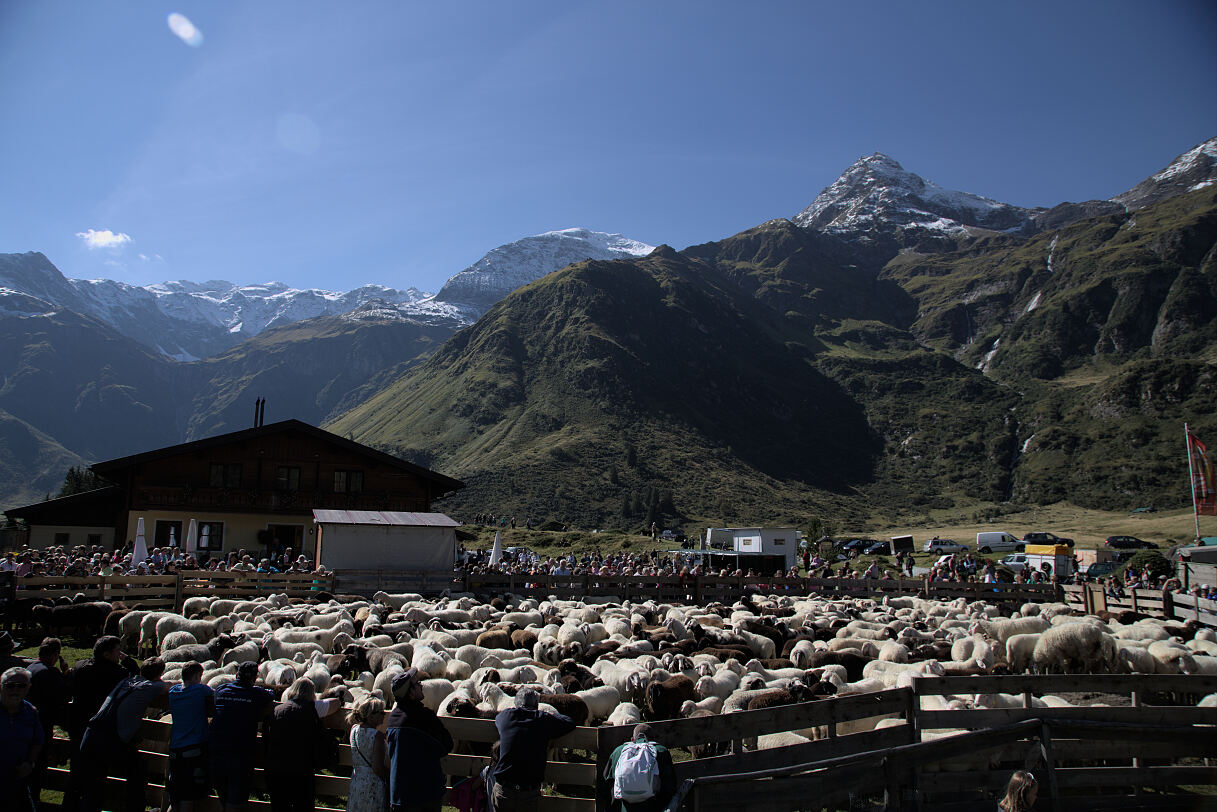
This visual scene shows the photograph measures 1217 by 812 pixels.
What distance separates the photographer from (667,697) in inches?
447

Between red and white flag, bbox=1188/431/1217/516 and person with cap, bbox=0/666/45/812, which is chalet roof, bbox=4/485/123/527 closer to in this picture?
person with cap, bbox=0/666/45/812

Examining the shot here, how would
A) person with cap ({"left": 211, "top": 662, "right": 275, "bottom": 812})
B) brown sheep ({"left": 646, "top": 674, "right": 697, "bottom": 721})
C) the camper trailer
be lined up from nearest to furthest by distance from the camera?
person with cap ({"left": 211, "top": 662, "right": 275, "bottom": 812}) < brown sheep ({"left": 646, "top": 674, "right": 697, "bottom": 721}) < the camper trailer

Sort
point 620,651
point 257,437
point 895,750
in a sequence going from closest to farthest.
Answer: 1. point 895,750
2. point 620,651
3. point 257,437

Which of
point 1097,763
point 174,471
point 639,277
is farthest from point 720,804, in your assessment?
point 639,277

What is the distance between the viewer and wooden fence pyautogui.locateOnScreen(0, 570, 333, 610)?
683 inches

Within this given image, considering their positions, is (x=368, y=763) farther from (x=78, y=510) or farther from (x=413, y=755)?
(x=78, y=510)

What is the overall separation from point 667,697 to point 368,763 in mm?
5610

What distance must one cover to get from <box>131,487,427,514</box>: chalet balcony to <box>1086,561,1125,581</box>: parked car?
38.8 meters

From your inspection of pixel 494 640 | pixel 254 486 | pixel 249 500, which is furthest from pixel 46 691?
pixel 254 486

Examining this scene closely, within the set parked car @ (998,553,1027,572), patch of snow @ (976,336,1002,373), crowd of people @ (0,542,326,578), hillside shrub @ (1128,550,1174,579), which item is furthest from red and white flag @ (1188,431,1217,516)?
patch of snow @ (976,336,1002,373)

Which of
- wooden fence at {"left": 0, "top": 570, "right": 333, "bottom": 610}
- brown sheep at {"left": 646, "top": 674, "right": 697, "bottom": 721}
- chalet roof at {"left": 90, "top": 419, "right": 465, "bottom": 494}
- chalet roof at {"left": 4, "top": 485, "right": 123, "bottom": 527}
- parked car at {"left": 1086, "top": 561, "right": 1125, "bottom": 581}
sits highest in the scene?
chalet roof at {"left": 90, "top": 419, "right": 465, "bottom": 494}

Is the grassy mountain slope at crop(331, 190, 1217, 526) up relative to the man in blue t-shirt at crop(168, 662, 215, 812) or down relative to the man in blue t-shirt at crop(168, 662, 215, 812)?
up

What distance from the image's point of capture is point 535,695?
6.78m

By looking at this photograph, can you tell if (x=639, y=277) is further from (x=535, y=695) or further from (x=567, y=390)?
Answer: (x=535, y=695)
